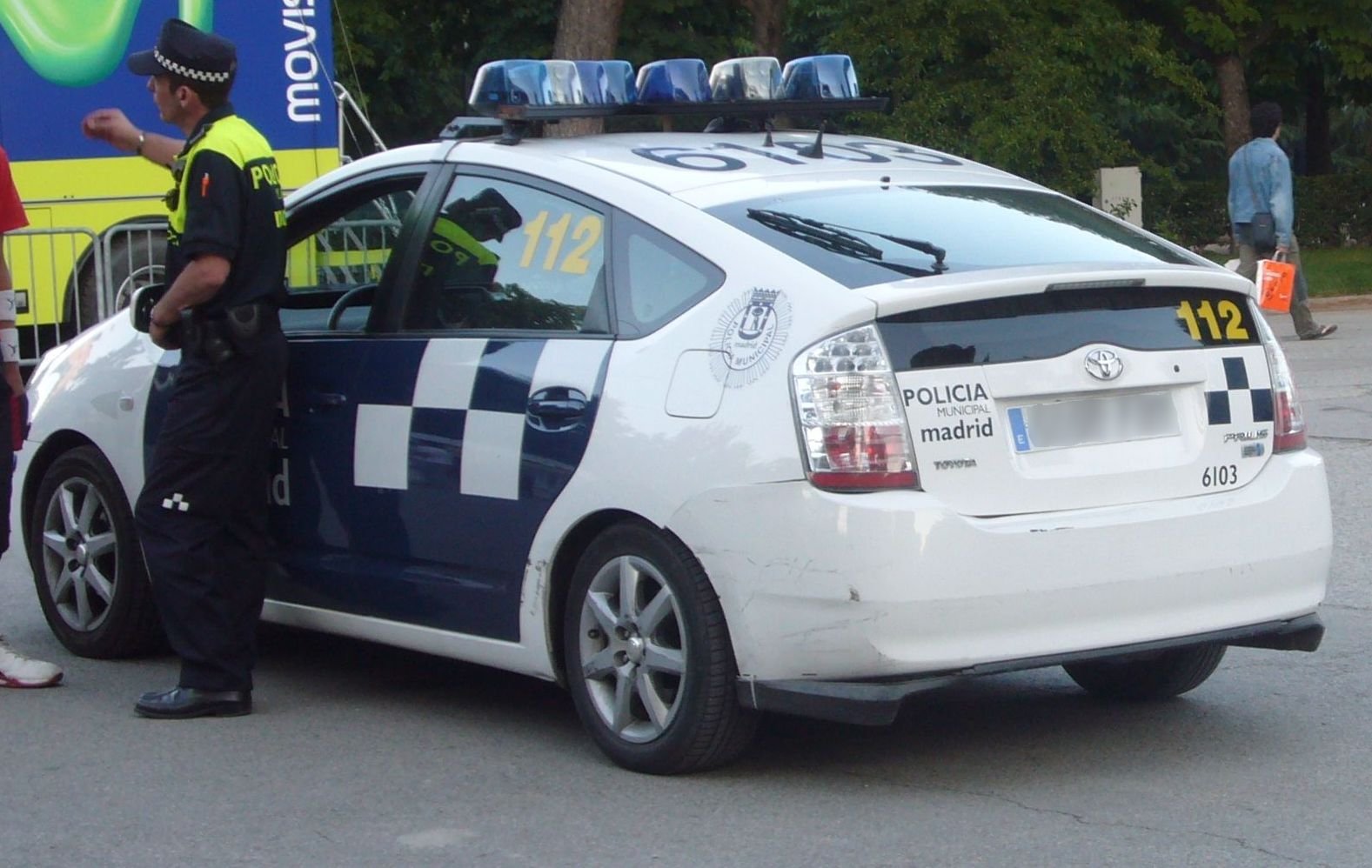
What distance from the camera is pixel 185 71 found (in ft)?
18.8

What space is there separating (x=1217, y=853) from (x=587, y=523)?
1648mm

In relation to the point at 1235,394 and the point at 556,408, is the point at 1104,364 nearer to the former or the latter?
the point at 1235,394

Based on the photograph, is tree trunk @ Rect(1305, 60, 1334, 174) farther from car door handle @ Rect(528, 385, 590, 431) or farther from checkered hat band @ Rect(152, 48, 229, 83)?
car door handle @ Rect(528, 385, 590, 431)

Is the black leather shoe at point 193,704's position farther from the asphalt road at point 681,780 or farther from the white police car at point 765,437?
the white police car at point 765,437

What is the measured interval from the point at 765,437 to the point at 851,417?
20 cm

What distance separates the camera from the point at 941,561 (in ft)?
14.8

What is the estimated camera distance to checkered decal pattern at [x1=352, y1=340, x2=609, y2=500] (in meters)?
5.15

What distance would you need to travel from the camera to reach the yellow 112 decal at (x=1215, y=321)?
5.02 m

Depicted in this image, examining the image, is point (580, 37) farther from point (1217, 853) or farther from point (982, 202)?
point (1217, 853)

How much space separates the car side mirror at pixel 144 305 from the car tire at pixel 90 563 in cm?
67

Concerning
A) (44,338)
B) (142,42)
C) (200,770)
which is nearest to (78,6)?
(142,42)

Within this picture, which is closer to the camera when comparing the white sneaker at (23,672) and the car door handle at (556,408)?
the car door handle at (556,408)

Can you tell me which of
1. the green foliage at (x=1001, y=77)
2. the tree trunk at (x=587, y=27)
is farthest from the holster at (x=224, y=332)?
the green foliage at (x=1001, y=77)

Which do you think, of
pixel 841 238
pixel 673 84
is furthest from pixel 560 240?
pixel 673 84
